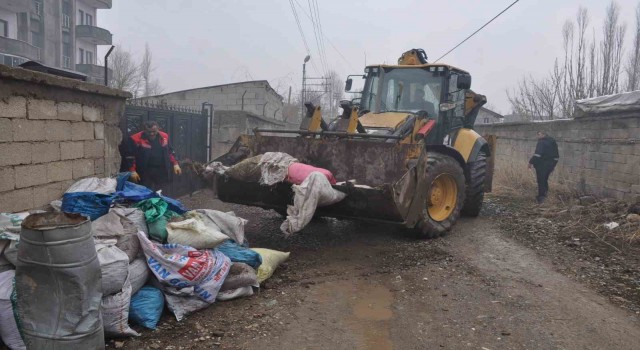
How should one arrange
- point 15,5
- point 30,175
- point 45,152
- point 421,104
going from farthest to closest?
1. point 15,5
2. point 421,104
3. point 45,152
4. point 30,175

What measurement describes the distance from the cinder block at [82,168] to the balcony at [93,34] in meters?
31.4

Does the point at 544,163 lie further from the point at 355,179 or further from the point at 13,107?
the point at 13,107

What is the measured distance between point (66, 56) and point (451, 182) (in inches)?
1266

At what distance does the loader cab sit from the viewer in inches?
249

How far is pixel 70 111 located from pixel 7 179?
2.98 ft

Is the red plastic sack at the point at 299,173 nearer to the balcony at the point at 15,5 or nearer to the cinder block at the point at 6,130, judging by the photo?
the cinder block at the point at 6,130

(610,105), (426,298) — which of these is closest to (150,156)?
(426,298)

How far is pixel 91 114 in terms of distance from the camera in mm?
4301

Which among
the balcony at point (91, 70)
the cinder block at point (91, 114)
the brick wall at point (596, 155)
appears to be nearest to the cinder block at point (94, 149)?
the cinder block at point (91, 114)

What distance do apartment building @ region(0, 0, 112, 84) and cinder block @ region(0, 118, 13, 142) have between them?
2276 centimetres

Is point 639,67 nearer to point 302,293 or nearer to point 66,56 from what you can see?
point 302,293

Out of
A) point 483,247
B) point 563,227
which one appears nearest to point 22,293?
point 483,247

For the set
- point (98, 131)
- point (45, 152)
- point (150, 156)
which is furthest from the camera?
point (150, 156)

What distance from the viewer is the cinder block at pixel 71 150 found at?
3.92 metres
